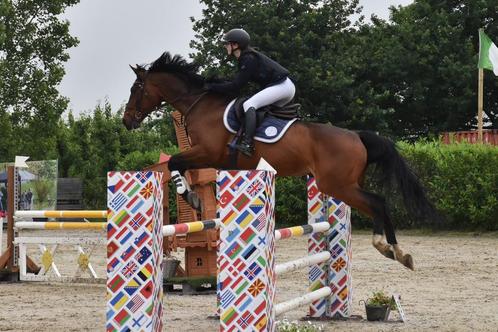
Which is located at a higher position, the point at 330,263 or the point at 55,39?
the point at 55,39

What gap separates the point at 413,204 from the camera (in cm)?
677

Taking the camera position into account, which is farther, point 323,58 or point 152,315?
point 323,58

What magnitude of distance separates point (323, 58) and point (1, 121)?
9906 millimetres

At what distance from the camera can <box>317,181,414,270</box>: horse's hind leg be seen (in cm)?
638

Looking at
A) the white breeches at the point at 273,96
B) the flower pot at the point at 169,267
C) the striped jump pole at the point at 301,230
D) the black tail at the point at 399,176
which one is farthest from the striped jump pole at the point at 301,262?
the flower pot at the point at 169,267

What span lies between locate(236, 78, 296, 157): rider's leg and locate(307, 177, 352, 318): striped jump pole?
83 cm

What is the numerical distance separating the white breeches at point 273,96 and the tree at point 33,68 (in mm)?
18994

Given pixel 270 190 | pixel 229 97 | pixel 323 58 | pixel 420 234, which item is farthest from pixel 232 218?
pixel 323 58

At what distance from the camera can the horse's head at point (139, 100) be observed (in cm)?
727

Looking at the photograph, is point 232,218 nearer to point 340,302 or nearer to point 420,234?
point 340,302

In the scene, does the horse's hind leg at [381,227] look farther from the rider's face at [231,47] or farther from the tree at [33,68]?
the tree at [33,68]

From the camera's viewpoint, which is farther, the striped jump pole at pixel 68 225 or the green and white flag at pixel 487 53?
the green and white flag at pixel 487 53

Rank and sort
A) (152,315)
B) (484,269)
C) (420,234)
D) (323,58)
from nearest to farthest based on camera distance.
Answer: (152,315)
(484,269)
(420,234)
(323,58)

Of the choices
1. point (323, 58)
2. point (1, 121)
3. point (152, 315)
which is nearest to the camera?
point (152, 315)
